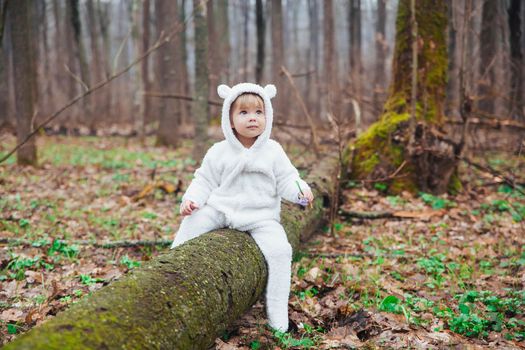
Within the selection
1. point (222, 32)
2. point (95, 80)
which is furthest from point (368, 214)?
point (222, 32)

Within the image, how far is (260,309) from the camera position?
3.58m

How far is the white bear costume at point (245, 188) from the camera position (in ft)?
11.5

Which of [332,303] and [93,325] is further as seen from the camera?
[332,303]

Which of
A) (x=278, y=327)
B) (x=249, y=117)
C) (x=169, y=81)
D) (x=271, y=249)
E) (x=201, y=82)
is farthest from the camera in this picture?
(x=169, y=81)

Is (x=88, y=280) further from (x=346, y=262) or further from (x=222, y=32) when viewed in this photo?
(x=222, y=32)

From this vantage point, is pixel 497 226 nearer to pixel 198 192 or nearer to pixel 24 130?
pixel 198 192

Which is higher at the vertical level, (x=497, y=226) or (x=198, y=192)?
(x=198, y=192)

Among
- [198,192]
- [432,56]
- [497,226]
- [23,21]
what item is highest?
[23,21]

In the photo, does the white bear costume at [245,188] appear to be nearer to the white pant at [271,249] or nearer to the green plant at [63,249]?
the white pant at [271,249]

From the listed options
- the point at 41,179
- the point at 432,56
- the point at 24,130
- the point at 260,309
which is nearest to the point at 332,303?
the point at 260,309

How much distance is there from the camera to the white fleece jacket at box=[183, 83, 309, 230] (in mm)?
3525

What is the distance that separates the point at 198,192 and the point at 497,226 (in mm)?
4246

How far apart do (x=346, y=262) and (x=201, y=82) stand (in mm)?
6897

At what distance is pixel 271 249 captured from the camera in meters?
3.40
